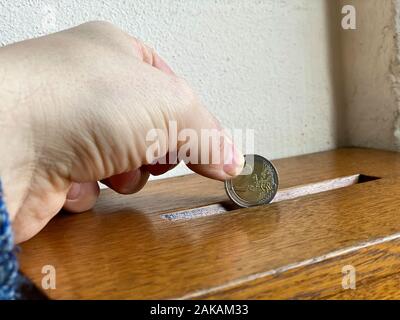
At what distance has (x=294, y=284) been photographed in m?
0.50

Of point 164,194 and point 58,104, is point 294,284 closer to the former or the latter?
point 58,104

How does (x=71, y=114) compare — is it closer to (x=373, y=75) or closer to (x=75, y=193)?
(x=75, y=193)

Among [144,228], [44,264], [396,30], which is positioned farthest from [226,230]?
[396,30]

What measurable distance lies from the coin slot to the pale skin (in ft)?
0.45

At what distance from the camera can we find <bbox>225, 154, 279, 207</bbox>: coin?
83 cm

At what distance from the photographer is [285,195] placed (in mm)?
904

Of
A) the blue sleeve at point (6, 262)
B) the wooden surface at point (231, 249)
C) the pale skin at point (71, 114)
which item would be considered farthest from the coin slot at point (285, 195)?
the blue sleeve at point (6, 262)

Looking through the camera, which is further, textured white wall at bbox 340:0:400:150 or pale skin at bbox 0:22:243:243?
textured white wall at bbox 340:0:400:150

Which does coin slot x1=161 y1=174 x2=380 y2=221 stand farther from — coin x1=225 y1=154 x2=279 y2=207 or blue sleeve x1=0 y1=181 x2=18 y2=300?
blue sleeve x1=0 y1=181 x2=18 y2=300

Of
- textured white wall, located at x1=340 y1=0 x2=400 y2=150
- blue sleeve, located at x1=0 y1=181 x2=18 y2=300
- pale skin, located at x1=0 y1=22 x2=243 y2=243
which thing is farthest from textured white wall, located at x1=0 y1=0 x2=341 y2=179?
blue sleeve, located at x1=0 y1=181 x2=18 y2=300

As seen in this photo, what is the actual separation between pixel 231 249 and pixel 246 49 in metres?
0.78

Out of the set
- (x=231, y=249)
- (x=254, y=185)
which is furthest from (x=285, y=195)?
(x=231, y=249)

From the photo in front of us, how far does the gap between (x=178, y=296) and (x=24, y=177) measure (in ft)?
0.88

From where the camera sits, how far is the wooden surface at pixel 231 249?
1.60ft
